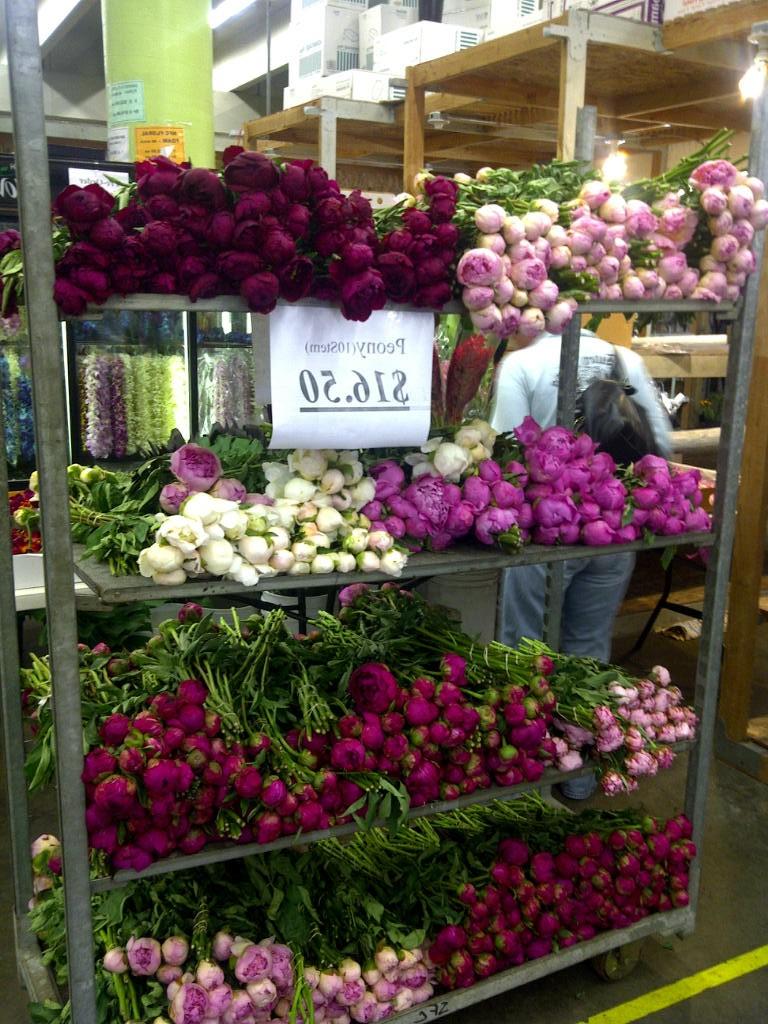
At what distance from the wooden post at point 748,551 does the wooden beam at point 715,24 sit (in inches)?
37.9

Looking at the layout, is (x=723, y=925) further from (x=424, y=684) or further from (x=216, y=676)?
(x=216, y=676)

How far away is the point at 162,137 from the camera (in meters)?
2.72

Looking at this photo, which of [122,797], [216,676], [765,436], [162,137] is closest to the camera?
[122,797]

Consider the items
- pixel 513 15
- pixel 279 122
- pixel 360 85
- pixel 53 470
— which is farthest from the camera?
pixel 279 122

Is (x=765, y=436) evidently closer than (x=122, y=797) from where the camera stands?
No

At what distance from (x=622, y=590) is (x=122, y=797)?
230 cm

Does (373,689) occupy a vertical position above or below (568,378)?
below

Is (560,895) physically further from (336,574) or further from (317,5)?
(317,5)

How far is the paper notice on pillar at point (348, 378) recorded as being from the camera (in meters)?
1.86

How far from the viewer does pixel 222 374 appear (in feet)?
16.8

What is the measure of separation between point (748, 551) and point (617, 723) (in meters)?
1.57

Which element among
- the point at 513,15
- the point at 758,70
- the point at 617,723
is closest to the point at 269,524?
the point at 617,723

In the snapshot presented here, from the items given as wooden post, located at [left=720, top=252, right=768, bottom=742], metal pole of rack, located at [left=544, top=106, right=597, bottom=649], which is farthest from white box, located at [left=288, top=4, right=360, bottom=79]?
wooden post, located at [left=720, top=252, right=768, bottom=742]

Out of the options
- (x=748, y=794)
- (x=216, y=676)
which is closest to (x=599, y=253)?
(x=216, y=676)
